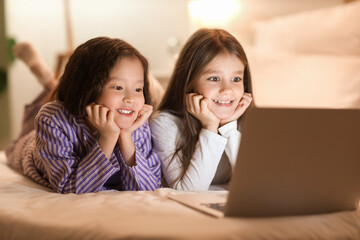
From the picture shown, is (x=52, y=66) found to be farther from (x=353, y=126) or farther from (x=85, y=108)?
(x=353, y=126)

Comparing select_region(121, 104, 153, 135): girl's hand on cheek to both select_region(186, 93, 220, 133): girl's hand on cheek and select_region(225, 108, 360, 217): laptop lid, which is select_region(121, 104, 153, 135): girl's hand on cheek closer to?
select_region(186, 93, 220, 133): girl's hand on cheek

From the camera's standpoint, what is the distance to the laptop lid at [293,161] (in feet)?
2.58

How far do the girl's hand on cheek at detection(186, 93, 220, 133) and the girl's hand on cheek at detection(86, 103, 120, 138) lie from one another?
254mm

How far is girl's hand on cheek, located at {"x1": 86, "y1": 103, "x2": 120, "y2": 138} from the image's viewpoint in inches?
43.1

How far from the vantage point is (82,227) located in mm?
790

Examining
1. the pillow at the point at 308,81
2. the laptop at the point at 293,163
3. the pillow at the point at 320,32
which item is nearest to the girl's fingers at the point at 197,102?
the laptop at the point at 293,163

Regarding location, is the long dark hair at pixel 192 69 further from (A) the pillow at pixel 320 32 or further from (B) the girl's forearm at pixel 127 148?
(A) the pillow at pixel 320 32

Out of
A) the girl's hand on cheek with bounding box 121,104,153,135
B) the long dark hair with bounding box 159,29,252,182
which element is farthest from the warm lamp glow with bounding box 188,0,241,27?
the girl's hand on cheek with bounding box 121,104,153,135

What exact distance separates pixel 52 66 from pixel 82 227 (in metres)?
2.72

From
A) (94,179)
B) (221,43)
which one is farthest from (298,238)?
(221,43)

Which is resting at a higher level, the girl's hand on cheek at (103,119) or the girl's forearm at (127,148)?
the girl's hand on cheek at (103,119)

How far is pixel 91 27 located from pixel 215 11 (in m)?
1.05

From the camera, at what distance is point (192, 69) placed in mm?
1320

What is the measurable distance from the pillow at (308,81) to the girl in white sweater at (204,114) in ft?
1.53
